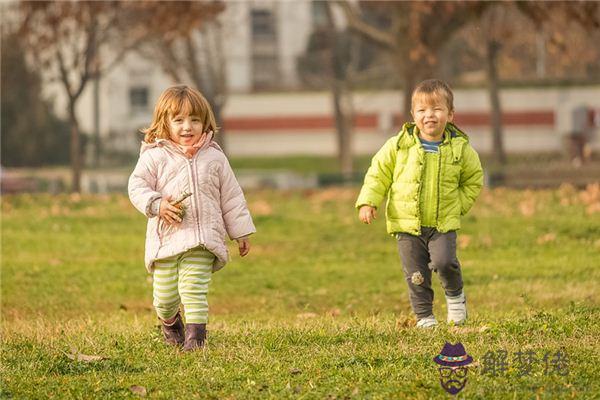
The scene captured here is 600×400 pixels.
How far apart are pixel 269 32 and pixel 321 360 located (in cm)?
5404

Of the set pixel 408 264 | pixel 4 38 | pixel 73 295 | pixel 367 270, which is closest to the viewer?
pixel 408 264

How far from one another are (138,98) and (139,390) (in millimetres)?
50289

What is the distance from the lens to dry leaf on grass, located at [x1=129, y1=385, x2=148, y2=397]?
6.88 metres

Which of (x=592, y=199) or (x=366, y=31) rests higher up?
(x=366, y=31)

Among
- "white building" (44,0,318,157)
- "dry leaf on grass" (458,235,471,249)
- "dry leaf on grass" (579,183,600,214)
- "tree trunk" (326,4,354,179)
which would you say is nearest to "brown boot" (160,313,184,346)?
"dry leaf on grass" (458,235,471,249)

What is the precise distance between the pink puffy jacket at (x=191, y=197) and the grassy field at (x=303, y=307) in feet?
2.03

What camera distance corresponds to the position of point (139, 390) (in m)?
6.93

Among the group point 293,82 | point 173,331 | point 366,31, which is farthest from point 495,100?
point 173,331

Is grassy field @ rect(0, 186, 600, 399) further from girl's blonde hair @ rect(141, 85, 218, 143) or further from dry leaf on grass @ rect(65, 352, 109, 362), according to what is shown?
girl's blonde hair @ rect(141, 85, 218, 143)

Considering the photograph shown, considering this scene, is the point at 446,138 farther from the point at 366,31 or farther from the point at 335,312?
the point at 366,31

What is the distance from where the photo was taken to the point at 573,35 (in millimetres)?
38688

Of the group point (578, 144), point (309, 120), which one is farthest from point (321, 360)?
point (309, 120)

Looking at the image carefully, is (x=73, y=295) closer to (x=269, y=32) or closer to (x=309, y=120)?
(x=309, y=120)

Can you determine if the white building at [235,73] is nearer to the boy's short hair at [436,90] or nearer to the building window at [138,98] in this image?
the building window at [138,98]
